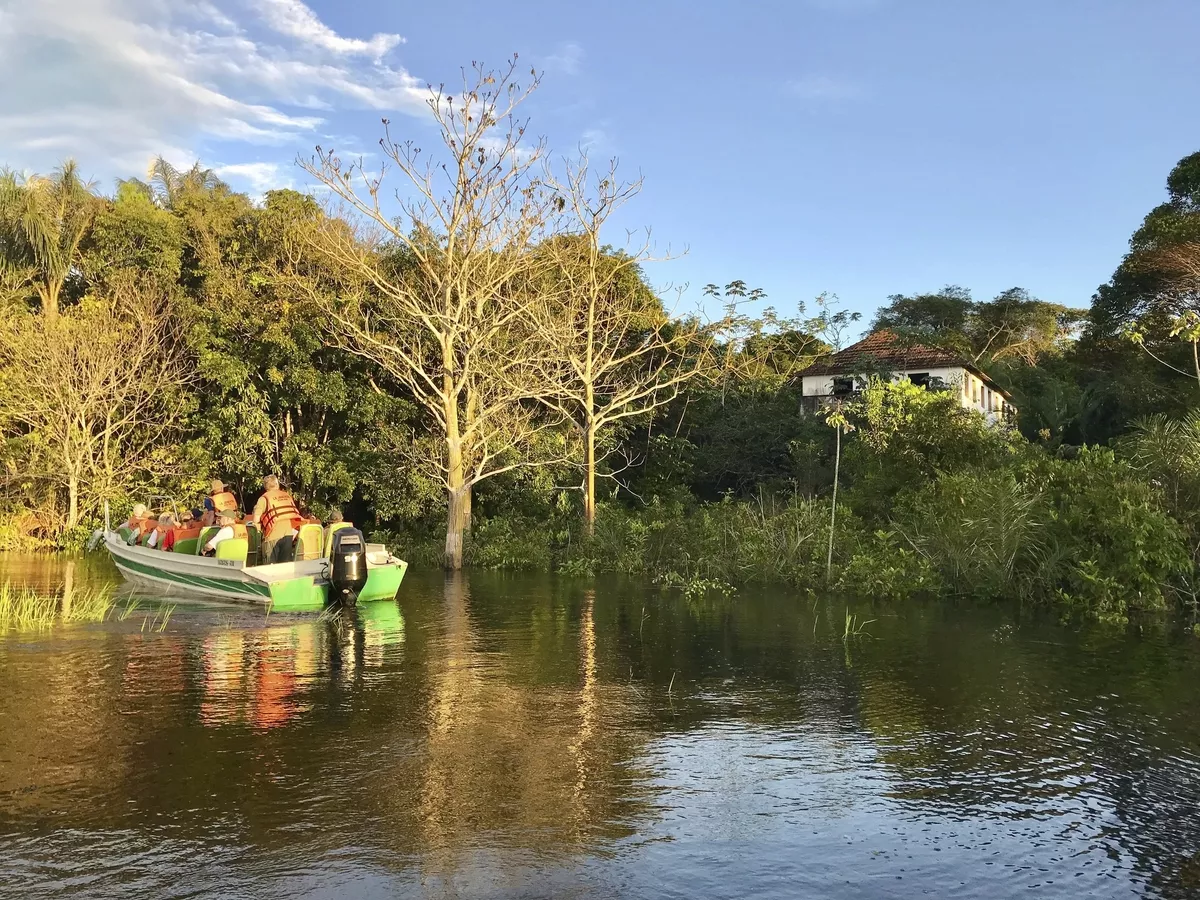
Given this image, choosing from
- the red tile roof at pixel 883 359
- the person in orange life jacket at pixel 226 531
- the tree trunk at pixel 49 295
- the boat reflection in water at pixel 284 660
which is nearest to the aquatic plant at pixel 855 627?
the boat reflection in water at pixel 284 660

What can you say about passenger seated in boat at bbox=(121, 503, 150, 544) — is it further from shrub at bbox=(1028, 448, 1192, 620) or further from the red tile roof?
the red tile roof

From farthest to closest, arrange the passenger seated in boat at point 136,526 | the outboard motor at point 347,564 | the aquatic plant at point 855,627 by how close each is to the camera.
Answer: the passenger seated in boat at point 136,526
the outboard motor at point 347,564
the aquatic plant at point 855,627

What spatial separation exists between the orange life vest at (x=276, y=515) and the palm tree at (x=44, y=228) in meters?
15.7

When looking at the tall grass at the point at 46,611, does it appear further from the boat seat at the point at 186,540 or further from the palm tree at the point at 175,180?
the palm tree at the point at 175,180

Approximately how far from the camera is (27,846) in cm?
496

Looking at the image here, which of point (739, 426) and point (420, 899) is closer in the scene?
point (420, 899)

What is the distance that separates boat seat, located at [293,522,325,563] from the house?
A: 18.9 m

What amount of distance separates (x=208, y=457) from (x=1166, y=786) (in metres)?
26.1

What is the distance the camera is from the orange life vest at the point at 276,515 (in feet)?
50.7

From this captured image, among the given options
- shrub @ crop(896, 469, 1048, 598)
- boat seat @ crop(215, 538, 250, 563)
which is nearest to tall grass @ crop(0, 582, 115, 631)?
boat seat @ crop(215, 538, 250, 563)

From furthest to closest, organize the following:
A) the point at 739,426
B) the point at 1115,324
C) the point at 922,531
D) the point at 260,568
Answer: the point at 1115,324 < the point at 739,426 < the point at 922,531 < the point at 260,568

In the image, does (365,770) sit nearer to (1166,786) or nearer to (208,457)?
(1166,786)

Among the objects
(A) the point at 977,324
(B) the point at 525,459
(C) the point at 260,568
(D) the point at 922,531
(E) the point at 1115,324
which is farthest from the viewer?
(A) the point at 977,324

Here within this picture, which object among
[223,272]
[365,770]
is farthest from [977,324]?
[365,770]
